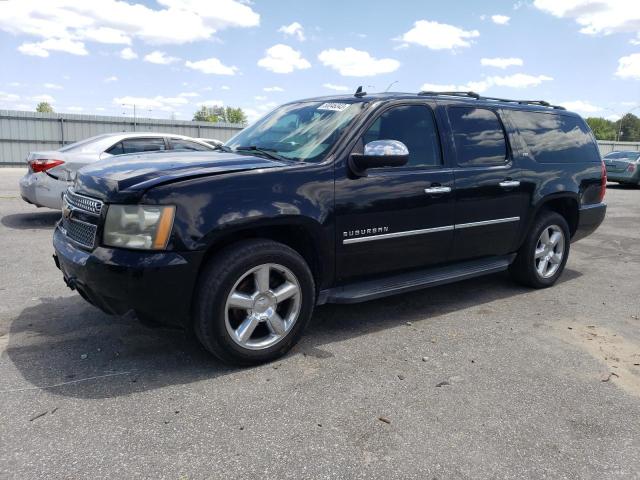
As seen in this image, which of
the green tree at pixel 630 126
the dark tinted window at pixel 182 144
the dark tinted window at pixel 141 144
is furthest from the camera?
the green tree at pixel 630 126

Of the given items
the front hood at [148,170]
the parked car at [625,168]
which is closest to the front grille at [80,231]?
the front hood at [148,170]

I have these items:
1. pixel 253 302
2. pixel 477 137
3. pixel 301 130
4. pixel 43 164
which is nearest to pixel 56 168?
pixel 43 164

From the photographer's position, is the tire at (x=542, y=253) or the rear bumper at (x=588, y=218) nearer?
the tire at (x=542, y=253)

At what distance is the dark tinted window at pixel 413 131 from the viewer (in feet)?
13.5

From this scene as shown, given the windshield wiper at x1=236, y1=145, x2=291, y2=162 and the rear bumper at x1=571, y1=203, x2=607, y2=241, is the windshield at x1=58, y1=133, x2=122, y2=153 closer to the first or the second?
the windshield wiper at x1=236, y1=145, x2=291, y2=162

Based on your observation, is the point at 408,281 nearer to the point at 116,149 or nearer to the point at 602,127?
the point at 116,149

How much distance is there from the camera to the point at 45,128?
85.2ft

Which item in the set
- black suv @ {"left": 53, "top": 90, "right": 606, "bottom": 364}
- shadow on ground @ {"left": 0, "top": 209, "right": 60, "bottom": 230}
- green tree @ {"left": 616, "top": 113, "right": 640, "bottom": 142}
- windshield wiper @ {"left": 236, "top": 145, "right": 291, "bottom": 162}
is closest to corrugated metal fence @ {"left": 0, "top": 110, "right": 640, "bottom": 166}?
shadow on ground @ {"left": 0, "top": 209, "right": 60, "bottom": 230}

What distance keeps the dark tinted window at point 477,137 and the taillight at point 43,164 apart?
6102 mm

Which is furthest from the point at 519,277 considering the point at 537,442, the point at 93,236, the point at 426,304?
the point at 93,236

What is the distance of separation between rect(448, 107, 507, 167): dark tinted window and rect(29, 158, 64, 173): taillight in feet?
20.0

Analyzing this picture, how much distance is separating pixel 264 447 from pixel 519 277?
379cm

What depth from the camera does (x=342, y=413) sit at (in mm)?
2926

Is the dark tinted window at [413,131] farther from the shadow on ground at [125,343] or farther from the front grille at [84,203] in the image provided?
the front grille at [84,203]
